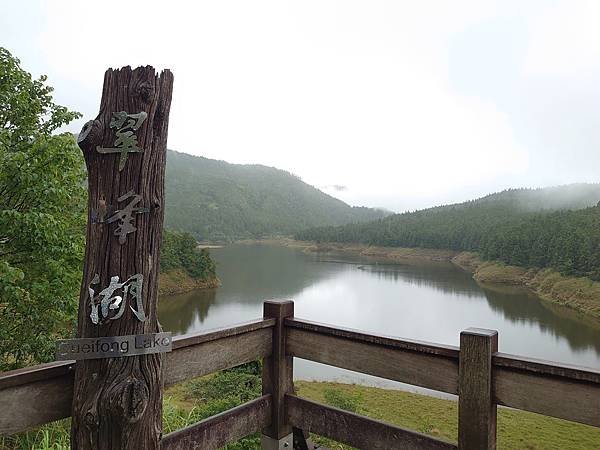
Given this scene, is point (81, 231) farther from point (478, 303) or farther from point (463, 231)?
point (463, 231)

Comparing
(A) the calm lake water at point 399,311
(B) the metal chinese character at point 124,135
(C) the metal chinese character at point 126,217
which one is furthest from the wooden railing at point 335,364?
(A) the calm lake water at point 399,311

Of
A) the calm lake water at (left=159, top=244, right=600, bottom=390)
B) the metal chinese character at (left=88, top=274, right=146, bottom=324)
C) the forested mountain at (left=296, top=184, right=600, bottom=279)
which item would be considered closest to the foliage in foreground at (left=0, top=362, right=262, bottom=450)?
the metal chinese character at (left=88, top=274, right=146, bottom=324)

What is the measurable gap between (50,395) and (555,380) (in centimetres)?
189

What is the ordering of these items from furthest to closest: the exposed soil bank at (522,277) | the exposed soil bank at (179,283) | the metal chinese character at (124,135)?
the exposed soil bank at (179,283) < the exposed soil bank at (522,277) < the metal chinese character at (124,135)

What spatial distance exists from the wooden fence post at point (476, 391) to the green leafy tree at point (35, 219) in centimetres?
489

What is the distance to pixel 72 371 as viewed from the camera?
1682 millimetres

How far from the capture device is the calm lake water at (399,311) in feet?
67.1

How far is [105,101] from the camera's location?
1.80 m

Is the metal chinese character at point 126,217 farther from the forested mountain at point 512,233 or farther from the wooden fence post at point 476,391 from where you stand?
the forested mountain at point 512,233

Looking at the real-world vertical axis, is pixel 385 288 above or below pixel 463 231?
below

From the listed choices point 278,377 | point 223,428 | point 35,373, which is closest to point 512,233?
point 278,377

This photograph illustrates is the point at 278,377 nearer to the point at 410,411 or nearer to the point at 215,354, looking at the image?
the point at 215,354

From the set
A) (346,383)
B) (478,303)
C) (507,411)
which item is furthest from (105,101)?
(478,303)

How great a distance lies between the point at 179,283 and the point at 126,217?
36.1 metres
